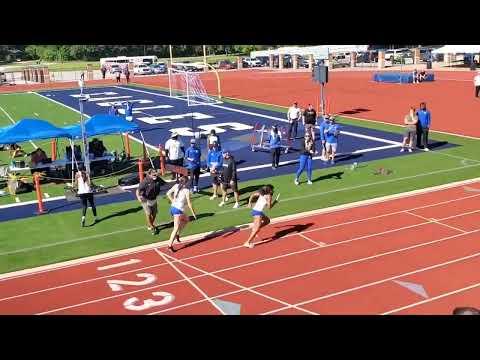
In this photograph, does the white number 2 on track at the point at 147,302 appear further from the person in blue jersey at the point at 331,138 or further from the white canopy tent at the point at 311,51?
the white canopy tent at the point at 311,51

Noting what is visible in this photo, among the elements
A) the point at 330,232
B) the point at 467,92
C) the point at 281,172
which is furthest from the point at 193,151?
the point at 467,92

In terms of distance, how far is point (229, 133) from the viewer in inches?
1048

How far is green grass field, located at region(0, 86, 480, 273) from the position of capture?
12773 mm

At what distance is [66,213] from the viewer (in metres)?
15.3

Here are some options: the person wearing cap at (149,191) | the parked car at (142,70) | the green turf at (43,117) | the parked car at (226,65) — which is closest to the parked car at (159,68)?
the parked car at (142,70)

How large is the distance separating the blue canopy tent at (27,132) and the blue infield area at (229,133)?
8.23ft

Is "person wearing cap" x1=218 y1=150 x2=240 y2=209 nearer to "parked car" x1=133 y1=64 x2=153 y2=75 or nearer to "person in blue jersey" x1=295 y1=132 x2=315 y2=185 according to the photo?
"person in blue jersey" x1=295 y1=132 x2=315 y2=185

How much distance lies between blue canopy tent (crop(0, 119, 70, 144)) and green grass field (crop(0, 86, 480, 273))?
366 centimetres

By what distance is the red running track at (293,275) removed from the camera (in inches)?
380

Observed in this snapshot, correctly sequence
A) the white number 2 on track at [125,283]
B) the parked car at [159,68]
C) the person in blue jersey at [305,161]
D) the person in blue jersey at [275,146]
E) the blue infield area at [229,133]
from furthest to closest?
1. the parked car at [159,68]
2. the person in blue jersey at [275,146]
3. the blue infield area at [229,133]
4. the person in blue jersey at [305,161]
5. the white number 2 on track at [125,283]

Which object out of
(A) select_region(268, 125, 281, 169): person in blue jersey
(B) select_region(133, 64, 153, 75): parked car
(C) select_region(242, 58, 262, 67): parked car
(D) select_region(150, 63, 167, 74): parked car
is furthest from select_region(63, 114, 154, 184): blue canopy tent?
(C) select_region(242, 58, 262, 67): parked car
